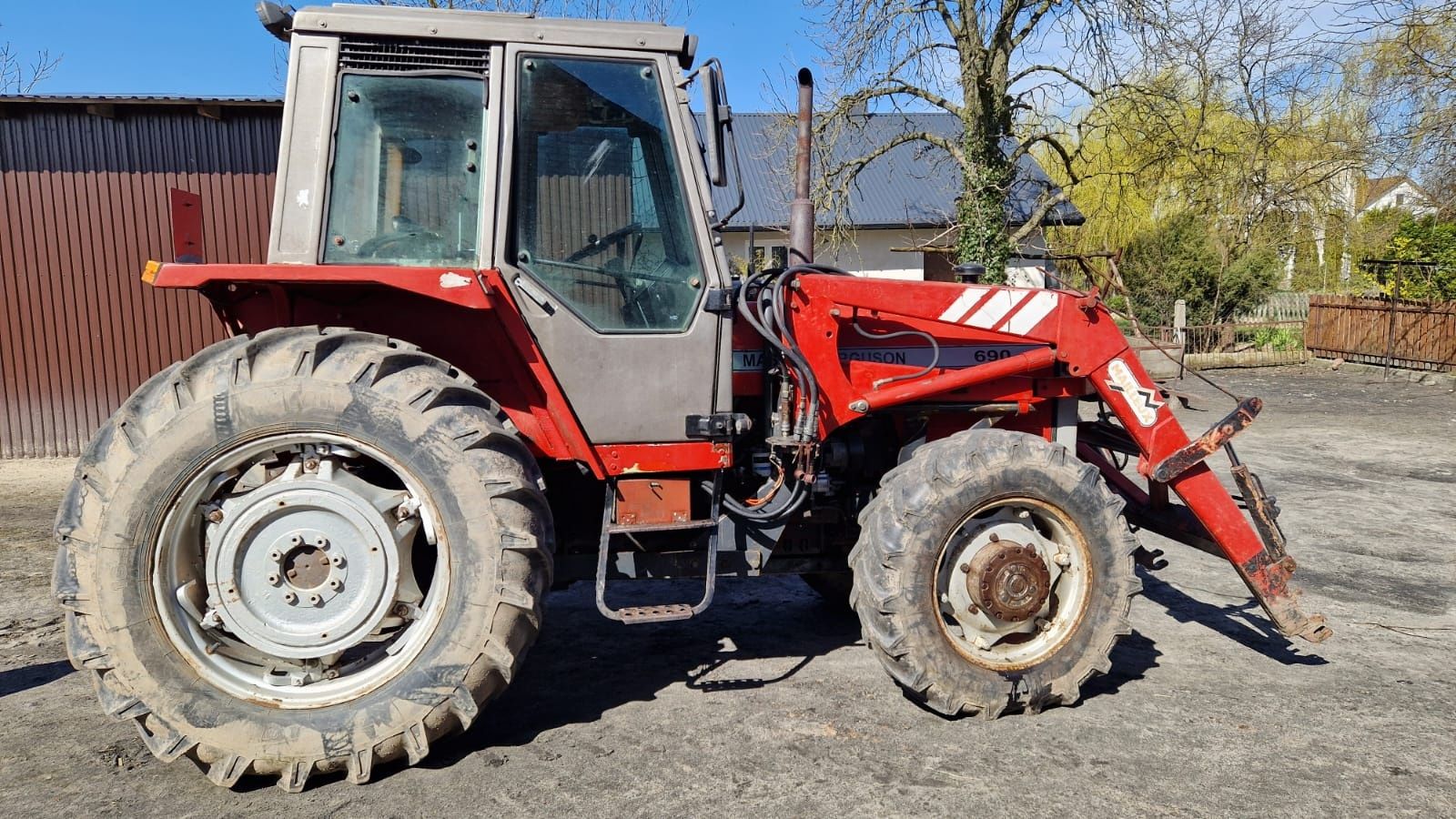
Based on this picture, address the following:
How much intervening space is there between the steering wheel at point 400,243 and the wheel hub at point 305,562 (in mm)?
799

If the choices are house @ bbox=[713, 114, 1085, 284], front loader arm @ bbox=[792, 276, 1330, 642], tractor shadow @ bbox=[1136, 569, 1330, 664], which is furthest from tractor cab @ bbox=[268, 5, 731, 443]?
house @ bbox=[713, 114, 1085, 284]

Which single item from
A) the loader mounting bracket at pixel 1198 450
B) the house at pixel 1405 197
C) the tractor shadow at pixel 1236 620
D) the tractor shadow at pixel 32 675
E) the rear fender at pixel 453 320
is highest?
the house at pixel 1405 197

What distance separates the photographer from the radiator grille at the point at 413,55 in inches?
146

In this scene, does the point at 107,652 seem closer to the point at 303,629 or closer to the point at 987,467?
the point at 303,629

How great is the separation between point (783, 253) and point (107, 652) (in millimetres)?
3463

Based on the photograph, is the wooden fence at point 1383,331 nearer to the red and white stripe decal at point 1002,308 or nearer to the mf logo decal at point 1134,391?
the mf logo decal at point 1134,391

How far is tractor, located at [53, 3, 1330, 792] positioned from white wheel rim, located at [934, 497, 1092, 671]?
0.5 inches

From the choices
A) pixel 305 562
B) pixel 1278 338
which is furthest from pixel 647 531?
pixel 1278 338

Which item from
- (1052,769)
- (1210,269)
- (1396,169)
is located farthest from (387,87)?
(1210,269)

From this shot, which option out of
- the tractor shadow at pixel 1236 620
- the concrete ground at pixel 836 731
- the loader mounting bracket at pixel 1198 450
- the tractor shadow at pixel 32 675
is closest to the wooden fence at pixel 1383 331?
the concrete ground at pixel 836 731

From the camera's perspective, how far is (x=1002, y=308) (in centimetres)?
450

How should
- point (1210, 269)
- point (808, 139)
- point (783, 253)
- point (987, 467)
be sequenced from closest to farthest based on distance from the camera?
point (987, 467) → point (808, 139) → point (783, 253) → point (1210, 269)

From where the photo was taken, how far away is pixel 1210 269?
77.8 feet

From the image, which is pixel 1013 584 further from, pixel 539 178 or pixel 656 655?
pixel 539 178
